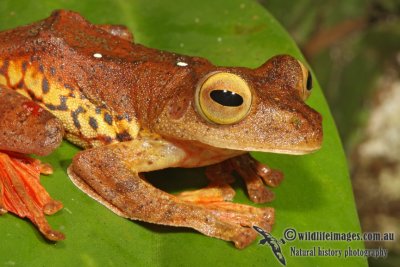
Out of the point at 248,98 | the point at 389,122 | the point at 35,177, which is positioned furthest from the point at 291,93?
the point at 389,122

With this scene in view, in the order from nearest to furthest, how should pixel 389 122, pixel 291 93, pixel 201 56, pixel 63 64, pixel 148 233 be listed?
pixel 148 233 < pixel 291 93 < pixel 63 64 < pixel 201 56 < pixel 389 122

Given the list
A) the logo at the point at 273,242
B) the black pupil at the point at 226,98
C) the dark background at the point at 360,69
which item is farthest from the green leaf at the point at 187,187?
A: the dark background at the point at 360,69

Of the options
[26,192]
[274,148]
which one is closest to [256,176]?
[274,148]

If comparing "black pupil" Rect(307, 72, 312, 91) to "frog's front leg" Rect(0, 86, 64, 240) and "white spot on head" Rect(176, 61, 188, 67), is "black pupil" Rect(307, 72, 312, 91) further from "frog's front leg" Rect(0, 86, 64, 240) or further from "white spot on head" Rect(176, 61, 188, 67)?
"frog's front leg" Rect(0, 86, 64, 240)

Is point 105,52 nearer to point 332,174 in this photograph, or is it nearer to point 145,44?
point 145,44

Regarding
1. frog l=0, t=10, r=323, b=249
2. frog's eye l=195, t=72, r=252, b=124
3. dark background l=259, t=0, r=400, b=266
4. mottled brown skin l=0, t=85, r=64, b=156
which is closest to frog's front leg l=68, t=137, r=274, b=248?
frog l=0, t=10, r=323, b=249
